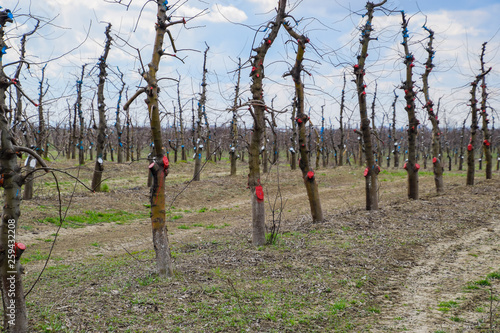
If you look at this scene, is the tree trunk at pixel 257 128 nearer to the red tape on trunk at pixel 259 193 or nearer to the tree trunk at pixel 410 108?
the red tape on trunk at pixel 259 193

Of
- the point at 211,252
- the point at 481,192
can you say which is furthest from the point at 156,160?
the point at 481,192

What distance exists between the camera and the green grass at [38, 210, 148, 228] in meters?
11.5

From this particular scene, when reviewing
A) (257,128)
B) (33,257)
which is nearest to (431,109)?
(257,128)

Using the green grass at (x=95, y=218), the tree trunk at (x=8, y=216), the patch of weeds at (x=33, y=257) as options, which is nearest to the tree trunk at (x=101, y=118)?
the green grass at (x=95, y=218)

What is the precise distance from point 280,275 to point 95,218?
855 cm

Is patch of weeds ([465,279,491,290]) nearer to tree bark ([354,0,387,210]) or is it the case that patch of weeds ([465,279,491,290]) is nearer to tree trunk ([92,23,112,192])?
tree bark ([354,0,387,210])

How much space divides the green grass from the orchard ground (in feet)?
0.19

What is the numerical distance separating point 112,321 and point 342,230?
605 cm

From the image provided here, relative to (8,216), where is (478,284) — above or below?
below

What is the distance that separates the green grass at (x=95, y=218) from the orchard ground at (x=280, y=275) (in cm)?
6

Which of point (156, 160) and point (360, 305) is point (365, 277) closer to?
point (360, 305)

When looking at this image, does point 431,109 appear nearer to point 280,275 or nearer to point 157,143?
point 280,275

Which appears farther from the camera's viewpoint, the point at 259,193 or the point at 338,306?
the point at 259,193

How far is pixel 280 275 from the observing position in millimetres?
6016
